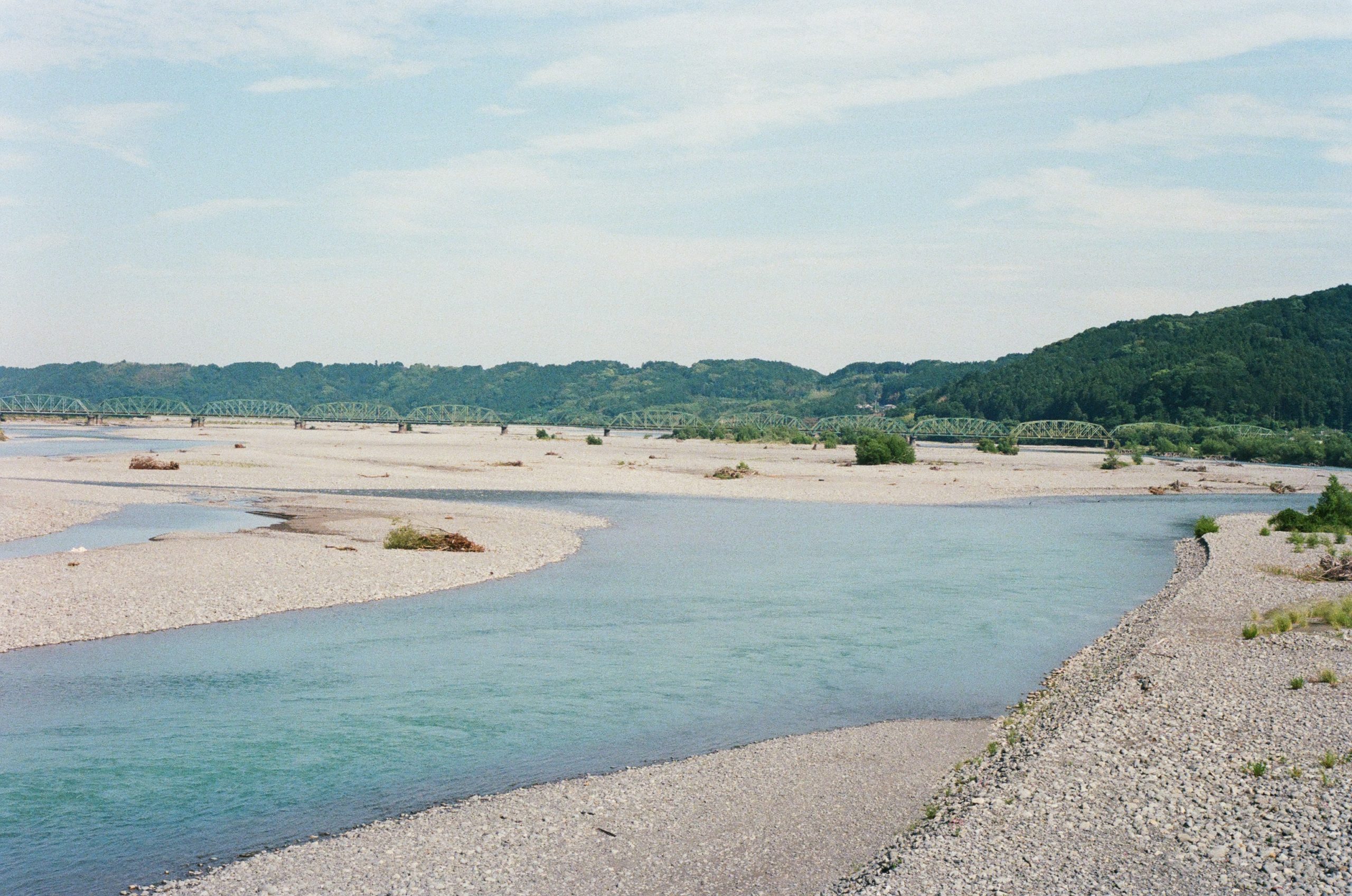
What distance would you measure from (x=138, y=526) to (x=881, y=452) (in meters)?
61.9

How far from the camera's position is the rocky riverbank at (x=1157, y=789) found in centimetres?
960

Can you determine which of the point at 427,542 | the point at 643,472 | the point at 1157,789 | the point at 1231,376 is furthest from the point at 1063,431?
the point at 1157,789

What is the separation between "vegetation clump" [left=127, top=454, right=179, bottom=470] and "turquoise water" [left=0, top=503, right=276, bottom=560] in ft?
59.1

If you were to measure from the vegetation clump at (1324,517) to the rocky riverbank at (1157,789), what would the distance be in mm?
24548

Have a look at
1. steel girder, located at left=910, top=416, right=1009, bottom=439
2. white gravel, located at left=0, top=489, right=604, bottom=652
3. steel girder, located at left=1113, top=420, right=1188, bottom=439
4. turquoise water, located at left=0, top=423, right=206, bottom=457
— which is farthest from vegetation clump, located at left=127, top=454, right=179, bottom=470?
steel girder, located at left=1113, top=420, right=1188, bottom=439

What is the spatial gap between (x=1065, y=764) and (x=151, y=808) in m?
10.2

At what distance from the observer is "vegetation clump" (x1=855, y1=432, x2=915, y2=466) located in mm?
86562

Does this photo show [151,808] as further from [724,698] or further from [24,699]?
[724,698]

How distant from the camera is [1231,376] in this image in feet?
512

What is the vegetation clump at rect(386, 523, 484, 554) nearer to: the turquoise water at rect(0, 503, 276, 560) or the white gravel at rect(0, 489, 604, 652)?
the white gravel at rect(0, 489, 604, 652)

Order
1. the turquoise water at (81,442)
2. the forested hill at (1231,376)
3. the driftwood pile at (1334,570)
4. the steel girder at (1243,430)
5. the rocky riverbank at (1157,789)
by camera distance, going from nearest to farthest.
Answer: the rocky riverbank at (1157,789) → the driftwood pile at (1334,570) → the turquoise water at (81,442) → the steel girder at (1243,430) → the forested hill at (1231,376)

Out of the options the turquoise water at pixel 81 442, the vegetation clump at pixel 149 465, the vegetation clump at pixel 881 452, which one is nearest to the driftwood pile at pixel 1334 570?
the vegetation clump at pixel 149 465

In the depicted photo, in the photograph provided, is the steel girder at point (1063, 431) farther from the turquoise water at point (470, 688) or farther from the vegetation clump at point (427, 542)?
the vegetation clump at point (427, 542)

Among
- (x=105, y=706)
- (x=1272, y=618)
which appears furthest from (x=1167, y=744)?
(x=105, y=706)
